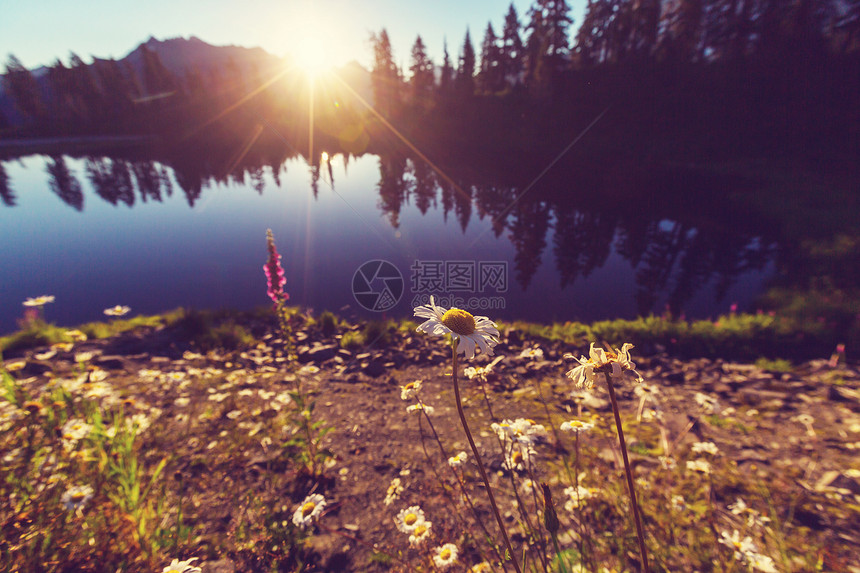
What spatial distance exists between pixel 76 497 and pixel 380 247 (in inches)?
506

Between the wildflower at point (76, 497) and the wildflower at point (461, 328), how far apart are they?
9.45 feet

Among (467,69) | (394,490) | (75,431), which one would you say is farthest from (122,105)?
(394,490)

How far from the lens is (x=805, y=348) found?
6.82 m

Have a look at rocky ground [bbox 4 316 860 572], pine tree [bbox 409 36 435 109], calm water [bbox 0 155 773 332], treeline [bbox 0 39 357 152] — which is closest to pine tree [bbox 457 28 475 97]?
pine tree [bbox 409 36 435 109]

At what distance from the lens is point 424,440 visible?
4023mm

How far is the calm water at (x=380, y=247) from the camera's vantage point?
10.9m

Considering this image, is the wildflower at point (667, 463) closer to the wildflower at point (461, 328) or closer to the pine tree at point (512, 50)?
the wildflower at point (461, 328)

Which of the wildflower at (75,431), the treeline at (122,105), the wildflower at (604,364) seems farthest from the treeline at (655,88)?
the treeline at (122,105)

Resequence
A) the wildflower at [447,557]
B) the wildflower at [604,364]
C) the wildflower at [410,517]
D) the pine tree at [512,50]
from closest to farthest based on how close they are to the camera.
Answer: the wildflower at [604,364] < the wildflower at [447,557] < the wildflower at [410,517] < the pine tree at [512,50]

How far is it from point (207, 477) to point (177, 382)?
2708 millimetres

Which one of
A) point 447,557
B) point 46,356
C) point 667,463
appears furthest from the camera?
point 46,356

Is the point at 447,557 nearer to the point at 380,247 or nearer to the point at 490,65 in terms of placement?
the point at 380,247

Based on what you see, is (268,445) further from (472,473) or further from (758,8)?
(758,8)

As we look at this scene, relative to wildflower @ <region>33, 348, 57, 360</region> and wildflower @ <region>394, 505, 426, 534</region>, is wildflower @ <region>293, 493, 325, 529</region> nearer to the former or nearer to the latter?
wildflower @ <region>394, 505, 426, 534</region>
